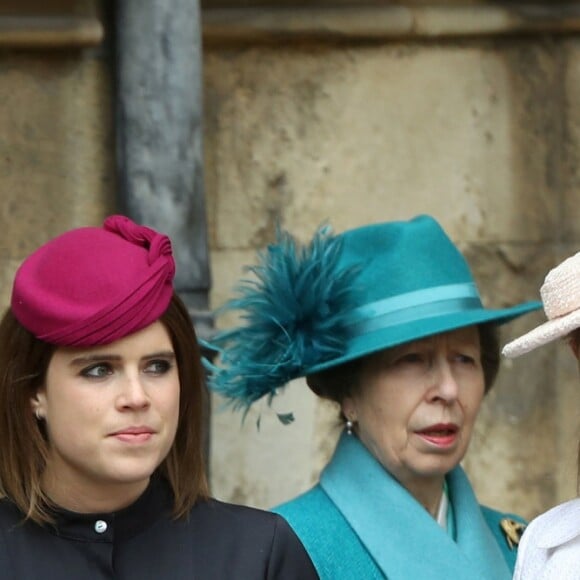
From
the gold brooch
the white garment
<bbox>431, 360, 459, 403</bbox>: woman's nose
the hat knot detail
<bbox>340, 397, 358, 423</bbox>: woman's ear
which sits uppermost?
the hat knot detail

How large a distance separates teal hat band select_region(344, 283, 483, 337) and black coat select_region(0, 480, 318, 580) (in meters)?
0.62

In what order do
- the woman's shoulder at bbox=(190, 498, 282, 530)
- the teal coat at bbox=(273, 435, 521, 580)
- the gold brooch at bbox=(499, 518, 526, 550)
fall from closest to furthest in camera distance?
the woman's shoulder at bbox=(190, 498, 282, 530) → the teal coat at bbox=(273, 435, 521, 580) → the gold brooch at bbox=(499, 518, 526, 550)

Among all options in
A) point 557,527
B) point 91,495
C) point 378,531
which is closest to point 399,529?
point 378,531

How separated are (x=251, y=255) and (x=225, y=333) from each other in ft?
2.68

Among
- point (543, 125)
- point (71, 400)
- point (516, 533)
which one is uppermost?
point (543, 125)

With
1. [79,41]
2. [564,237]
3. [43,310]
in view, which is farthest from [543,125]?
[43,310]

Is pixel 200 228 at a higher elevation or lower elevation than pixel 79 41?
lower

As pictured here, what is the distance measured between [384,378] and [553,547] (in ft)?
2.60

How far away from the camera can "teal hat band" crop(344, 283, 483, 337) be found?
4.08 m

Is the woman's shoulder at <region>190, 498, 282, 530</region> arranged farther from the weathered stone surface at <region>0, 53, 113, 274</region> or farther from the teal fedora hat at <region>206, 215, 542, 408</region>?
the weathered stone surface at <region>0, 53, 113, 274</region>

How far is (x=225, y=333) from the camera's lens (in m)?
4.30

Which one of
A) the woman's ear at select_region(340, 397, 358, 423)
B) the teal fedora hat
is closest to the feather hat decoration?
the teal fedora hat

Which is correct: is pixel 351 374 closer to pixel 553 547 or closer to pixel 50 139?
pixel 553 547

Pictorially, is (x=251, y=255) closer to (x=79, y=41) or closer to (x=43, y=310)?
(x=79, y=41)
